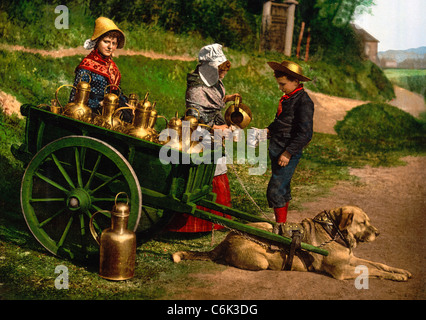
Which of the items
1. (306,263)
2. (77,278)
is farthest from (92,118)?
(306,263)

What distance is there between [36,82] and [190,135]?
5906 millimetres

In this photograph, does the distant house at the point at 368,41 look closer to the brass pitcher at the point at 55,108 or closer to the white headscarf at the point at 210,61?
the white headscarf at the point at 210,61

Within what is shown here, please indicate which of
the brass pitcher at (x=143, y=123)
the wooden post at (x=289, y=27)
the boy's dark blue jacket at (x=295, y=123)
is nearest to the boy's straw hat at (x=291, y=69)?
the boy's dark blue jacket at (x=295, y=123)

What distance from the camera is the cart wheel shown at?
473 centimetres

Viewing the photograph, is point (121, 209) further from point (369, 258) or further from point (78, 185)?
point (369, 258)

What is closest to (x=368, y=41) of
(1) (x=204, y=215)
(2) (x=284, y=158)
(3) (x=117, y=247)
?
(2) (x=284, y=158)

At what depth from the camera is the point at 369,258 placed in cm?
584

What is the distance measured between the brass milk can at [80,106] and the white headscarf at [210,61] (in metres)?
1.30

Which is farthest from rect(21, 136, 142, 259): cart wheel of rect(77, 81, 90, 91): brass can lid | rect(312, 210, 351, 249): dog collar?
rect(312, 210, 351, 249): dog collar

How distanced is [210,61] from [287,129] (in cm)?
115

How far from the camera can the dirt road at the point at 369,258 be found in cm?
472

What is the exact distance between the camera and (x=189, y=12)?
50.2 ft

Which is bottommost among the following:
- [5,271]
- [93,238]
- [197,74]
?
[5,271]

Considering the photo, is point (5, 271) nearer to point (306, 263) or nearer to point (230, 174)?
point (306, 263)
